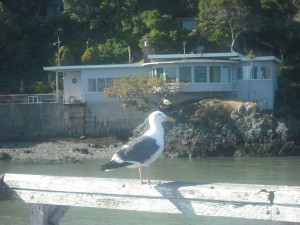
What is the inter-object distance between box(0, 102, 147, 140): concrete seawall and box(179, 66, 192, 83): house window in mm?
Result: 3774

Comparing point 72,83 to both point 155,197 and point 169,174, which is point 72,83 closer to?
point 169,174

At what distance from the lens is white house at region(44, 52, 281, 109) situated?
44312mm

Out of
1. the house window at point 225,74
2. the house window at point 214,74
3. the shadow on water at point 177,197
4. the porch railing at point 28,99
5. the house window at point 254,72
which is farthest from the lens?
the house window at point 254,72

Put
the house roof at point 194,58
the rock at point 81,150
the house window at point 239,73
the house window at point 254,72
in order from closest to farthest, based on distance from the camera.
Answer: the rock at point 81,150
the house roof at point 194,58
the house window at point 254,72
the house window at point 239,73

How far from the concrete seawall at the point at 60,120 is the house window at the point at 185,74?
3774 mm

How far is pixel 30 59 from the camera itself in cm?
5609

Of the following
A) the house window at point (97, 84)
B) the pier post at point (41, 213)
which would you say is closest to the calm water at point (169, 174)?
the pier post at point (41, 213)

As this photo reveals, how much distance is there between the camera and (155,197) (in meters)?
5.16

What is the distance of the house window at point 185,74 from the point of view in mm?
44156

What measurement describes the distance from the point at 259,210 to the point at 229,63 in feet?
134

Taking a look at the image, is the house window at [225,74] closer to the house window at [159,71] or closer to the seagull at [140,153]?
the house window at [159,71]

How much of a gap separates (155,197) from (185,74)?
3937 cm

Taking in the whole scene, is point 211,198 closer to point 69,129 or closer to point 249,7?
point 69,129

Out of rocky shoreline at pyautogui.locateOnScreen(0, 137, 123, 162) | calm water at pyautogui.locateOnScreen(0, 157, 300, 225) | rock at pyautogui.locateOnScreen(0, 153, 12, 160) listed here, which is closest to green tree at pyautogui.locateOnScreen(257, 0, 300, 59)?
rocky shoreline at pyautogui.locateOnScreen(0, 137, 123, 162)
